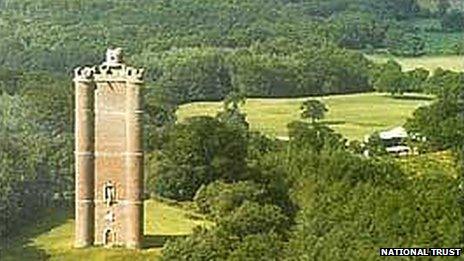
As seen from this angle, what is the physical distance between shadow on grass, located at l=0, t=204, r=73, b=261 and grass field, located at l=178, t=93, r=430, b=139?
17864 mm

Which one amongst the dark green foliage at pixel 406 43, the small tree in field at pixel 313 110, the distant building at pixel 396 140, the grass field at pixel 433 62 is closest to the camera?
the distant building at pixel 396 140

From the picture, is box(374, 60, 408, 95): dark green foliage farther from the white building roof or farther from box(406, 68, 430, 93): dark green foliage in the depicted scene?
the white building roof

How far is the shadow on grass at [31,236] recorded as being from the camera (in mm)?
32938

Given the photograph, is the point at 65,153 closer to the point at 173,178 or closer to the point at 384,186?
the point at 173,178

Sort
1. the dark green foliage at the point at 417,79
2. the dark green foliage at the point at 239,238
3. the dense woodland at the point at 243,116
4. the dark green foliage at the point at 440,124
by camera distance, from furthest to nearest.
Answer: the dark green foliage at the point at 417,79 → the dark green foliage at the point at 440,124 → the dense woodland at the point at 243,116 → the dark green foliage at the point at 239,238

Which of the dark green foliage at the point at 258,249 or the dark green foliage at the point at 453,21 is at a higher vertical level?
the dark green foliage at the point at 453,21

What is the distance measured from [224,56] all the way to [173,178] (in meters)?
38.2

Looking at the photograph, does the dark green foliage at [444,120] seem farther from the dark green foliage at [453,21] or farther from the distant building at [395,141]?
the dark green foliage at [453,21]

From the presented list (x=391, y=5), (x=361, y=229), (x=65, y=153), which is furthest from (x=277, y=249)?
(x=391, y=5)

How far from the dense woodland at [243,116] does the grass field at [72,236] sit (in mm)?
734

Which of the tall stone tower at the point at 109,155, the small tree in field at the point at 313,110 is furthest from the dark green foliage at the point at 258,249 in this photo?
the small tree in field at the point at 313,110

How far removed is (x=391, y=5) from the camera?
298 feet

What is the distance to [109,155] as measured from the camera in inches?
1364

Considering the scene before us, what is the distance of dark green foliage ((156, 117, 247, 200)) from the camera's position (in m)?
39.6
